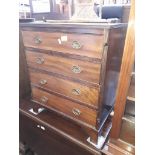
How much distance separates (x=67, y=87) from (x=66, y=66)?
6.2 inches

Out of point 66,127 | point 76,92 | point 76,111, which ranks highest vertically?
point 76,92

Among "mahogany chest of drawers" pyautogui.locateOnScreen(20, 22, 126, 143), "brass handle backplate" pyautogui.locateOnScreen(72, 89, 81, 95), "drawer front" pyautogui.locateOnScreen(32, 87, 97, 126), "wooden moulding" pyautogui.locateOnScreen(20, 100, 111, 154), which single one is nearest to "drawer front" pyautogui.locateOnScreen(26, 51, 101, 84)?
"mahogany chest of drawers" pyautogui.locateOnScreen(20, 22, 126, 143)

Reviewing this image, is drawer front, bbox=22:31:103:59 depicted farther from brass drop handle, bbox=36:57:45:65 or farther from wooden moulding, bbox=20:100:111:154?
wooden moulding, bbox=20:100:111:154

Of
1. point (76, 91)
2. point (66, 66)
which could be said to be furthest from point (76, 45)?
point (76, 91)

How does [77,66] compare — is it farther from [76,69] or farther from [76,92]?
[76,92]

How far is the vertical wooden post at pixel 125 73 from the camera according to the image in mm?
769

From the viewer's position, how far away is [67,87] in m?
1.15

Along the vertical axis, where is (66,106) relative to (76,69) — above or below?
below
